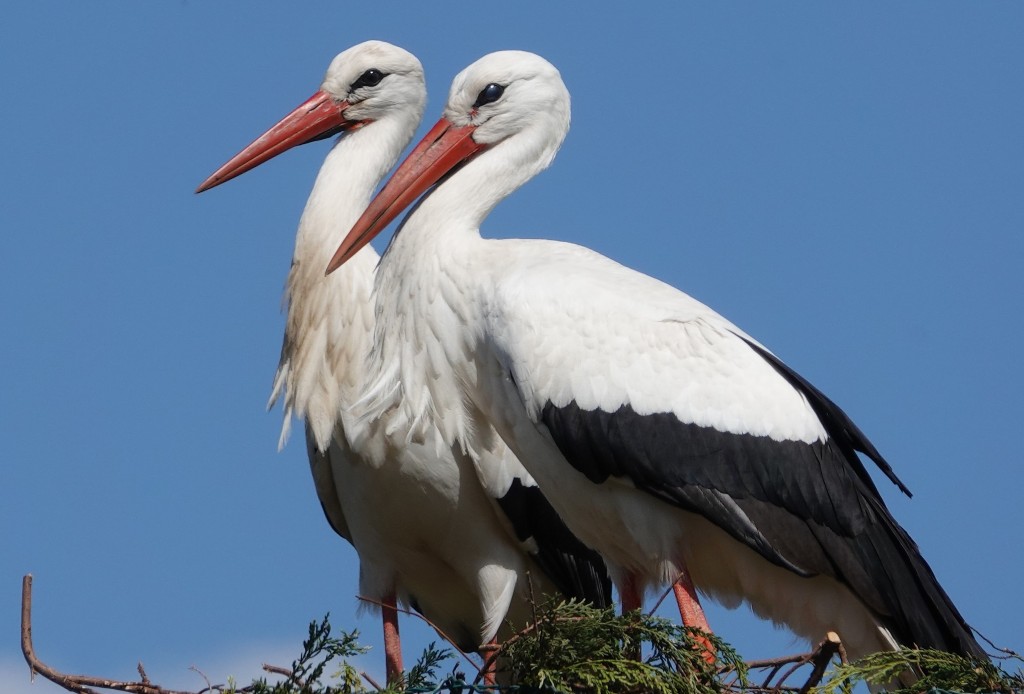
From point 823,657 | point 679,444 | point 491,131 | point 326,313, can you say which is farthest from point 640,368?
point 326,313

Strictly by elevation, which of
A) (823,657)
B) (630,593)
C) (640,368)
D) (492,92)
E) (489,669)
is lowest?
(823,657)

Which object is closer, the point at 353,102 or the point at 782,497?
the point at 782,497

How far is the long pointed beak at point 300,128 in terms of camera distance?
9.28 metres

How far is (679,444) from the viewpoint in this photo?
6.74 meters

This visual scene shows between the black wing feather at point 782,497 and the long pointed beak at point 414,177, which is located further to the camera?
the long pointed beak at point 414,177

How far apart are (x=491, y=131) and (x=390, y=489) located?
65.3 inches

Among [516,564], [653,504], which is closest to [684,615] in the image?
[653,504]

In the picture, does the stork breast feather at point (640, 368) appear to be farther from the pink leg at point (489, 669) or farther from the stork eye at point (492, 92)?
the stork eye at point (492, 92)

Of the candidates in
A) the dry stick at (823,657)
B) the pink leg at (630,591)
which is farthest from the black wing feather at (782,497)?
the dry stick at (823,657)

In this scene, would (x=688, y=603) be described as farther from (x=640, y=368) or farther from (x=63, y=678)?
(x=63, y=678)

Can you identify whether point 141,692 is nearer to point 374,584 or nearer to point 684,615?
point 684,615

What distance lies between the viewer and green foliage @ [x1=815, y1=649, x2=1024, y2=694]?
579 cm

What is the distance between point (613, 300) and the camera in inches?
271

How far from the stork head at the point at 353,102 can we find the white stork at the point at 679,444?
2279mm
